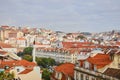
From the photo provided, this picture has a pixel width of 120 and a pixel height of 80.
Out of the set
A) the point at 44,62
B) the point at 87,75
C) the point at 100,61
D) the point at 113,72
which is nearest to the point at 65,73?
the point at 87,75

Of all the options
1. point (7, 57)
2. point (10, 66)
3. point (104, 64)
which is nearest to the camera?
point (104, 64)

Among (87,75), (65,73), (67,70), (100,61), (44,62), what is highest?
(100,61)

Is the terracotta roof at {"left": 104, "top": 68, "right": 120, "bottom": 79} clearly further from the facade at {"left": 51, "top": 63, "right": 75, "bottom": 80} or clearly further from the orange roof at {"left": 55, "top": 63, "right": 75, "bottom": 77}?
the orange roof at {"left": 55, "top": 63, "right": 75, "bottom": 77}

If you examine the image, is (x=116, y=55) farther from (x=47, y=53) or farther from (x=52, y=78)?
(x=47, y=53)

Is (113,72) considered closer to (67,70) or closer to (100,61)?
(100,61)

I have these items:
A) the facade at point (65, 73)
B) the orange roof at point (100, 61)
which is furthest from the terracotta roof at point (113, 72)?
the facade at point (65, 73)

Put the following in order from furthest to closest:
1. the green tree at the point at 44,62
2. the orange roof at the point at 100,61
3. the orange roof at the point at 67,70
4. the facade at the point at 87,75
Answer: the green tree at the point at 44,62 → the orange roof at the point at 67,70 → the orange roof at the point at 100,61 → the facade at the point at 87,75

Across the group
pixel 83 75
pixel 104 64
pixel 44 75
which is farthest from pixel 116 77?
pixel 44 75

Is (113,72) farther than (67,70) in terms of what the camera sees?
No

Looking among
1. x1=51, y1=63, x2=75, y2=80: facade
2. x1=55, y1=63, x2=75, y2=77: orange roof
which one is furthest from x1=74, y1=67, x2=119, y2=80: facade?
x1=55, y1=63, x2=75, y2=77: orange roof

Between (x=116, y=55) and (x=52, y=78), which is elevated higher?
(x=116, y=55)

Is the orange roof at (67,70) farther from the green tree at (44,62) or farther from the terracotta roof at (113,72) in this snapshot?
the green tree at (44,62)
